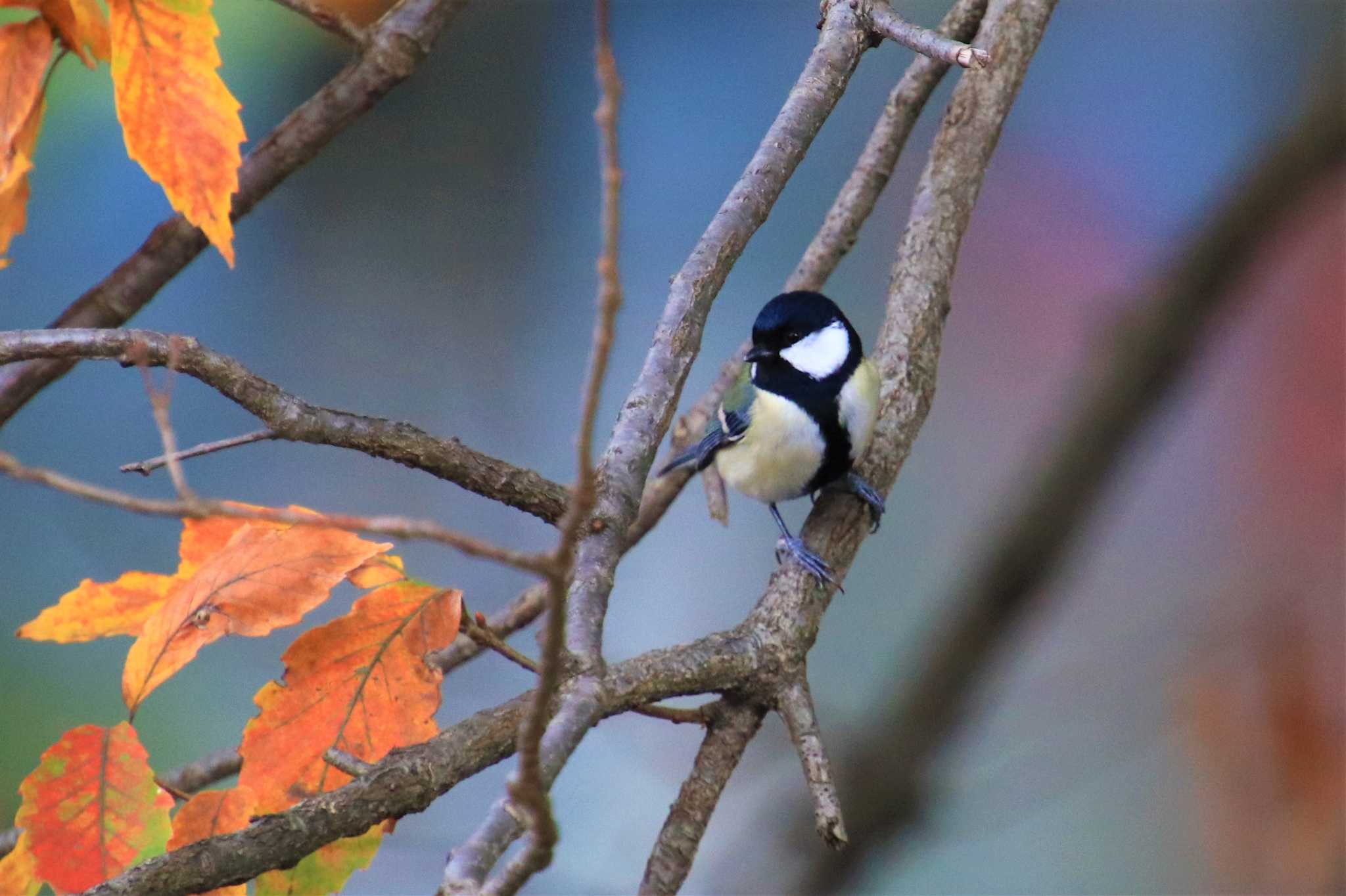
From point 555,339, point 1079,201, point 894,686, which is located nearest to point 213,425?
point 555,339

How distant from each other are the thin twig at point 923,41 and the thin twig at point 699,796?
14.2 inches

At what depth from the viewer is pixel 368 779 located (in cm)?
50

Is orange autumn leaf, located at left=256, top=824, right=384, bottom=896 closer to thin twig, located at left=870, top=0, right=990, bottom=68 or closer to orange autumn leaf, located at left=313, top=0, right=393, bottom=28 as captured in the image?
thin twig, located at left=870, top=0, right=990, bottom=68

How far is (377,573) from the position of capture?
564 mm

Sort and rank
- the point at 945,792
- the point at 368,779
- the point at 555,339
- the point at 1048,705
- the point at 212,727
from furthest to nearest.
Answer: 1. the point at 1048,705
2. the point at 555,339
3. the point at 212,727
4. the point at 945,792
5. the point at 368,779

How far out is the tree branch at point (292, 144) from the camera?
0.82 meters

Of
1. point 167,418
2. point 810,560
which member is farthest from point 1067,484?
point 167,418

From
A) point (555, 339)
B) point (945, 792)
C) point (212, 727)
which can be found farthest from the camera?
point (555, 339)

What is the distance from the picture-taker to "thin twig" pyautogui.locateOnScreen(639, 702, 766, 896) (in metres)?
0.60

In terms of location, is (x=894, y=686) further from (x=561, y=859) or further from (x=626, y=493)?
(x=626, y=493)

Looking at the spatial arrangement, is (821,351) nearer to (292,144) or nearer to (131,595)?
(292,144)

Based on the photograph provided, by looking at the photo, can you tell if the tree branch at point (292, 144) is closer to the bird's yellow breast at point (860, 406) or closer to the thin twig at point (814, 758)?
the bird's yellow breast at point (860, 406)

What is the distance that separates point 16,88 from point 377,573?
1.01 feet

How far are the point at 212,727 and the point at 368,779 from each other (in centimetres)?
109
